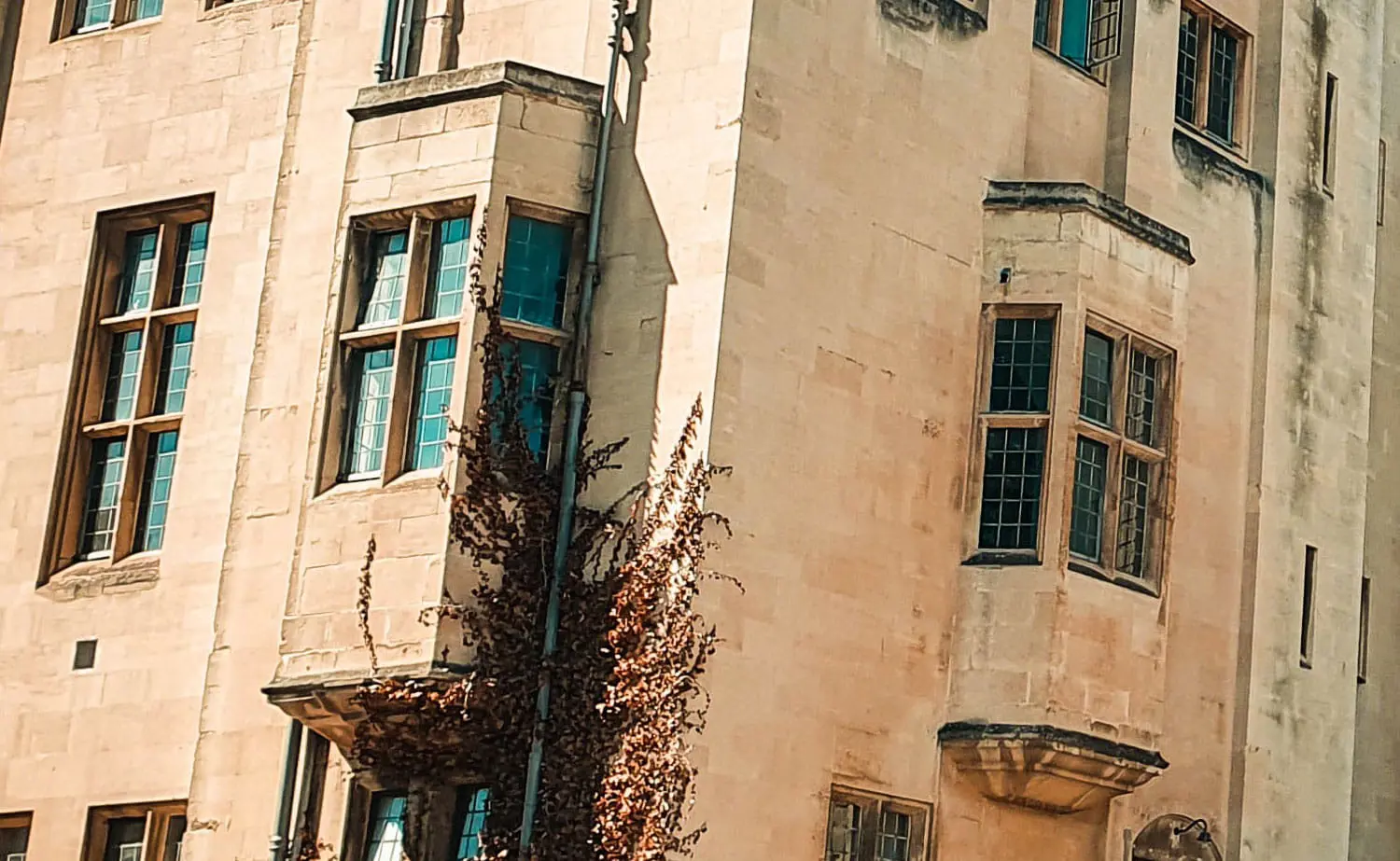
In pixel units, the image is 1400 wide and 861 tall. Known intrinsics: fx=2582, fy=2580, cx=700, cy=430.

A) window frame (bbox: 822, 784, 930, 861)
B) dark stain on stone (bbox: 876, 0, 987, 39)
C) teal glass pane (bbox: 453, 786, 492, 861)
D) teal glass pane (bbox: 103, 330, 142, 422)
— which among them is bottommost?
teal glass pane (bbox: 453, 786, 492, 861)

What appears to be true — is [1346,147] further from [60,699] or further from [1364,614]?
[60,699]

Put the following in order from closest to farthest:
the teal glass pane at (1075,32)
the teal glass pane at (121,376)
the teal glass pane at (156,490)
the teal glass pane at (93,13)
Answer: the teal glass pane at (156,490)
the teal glass pane at (1075,32)
the teal glass pane at (121,376)
the teal glass pane at (93,13)

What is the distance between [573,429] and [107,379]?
5744mm

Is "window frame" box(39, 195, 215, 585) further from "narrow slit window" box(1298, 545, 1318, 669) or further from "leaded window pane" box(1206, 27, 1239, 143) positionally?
"narrow slit window" box(1298, 545, 1318, 669)

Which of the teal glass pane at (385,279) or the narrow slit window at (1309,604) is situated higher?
the teal glass pane at (385,279)

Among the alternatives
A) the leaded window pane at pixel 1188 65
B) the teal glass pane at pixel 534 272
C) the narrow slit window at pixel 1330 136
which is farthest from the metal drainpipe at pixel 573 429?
the narrow slit window at pixel 1330 136

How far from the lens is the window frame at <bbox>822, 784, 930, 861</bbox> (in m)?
18.6

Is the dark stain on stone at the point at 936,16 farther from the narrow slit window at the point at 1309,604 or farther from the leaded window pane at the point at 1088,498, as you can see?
the narrow slit window at the point at 1309,604

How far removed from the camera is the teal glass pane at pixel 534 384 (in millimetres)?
18594

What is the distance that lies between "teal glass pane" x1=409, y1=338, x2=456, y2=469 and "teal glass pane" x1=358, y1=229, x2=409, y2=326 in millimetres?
419

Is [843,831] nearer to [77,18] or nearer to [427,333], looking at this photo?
[427,333]

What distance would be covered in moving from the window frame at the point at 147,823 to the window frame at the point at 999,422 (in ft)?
21.7

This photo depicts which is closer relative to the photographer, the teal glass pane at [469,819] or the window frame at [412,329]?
the teal glass pane at [469,819]

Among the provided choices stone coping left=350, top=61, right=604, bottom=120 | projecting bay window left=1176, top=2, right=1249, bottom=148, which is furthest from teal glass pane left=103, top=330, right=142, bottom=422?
projecting bay window left=1176, top=2, right=1249, bottom=148
